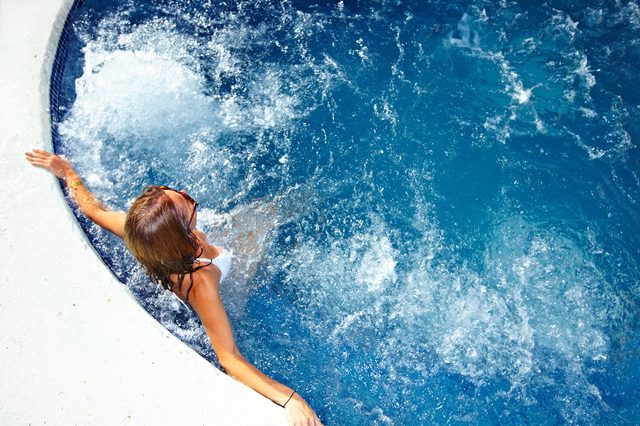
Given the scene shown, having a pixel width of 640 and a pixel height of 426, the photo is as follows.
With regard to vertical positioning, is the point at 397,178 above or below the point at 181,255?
above

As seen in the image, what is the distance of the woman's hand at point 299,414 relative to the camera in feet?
7.93

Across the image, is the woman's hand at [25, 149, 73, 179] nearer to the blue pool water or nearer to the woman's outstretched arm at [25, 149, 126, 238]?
the woman's outstretched arm at [25, 149, 126, 238]

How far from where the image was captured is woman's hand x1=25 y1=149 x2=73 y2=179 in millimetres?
2975

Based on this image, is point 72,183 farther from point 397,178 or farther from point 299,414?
point 397,178

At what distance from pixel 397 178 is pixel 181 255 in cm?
196

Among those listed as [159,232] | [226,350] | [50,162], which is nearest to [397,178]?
[226,350]

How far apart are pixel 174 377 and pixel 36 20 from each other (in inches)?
109

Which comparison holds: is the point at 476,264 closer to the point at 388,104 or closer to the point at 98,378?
the point at 388,104

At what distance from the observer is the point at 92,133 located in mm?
3561

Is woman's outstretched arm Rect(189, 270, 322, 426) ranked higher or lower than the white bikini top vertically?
lower

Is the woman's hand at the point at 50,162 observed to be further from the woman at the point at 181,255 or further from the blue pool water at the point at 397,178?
the blue pool water at the point at 397,178

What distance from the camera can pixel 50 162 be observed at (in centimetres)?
298

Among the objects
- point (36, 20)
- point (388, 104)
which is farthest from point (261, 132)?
point (36, 20)

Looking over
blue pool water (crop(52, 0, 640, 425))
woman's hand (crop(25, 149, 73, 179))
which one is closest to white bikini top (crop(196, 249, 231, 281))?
blue pool water (crop(52, 0, 640, 425))
